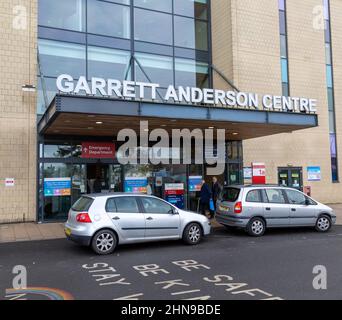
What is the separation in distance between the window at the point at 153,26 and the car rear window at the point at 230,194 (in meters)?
8.57

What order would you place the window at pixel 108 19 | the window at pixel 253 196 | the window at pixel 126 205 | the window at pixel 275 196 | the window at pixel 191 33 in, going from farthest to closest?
the window at pixel 191 33
the window at pixel 108 19
the window at pixel 275 196
the window at pixel 253 196
the window at pixel 126 205

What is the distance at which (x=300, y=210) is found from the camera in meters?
11.1

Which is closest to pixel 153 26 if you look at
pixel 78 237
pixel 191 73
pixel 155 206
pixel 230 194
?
pixel 191 73

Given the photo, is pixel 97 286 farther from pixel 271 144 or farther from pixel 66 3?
pixel 271 144

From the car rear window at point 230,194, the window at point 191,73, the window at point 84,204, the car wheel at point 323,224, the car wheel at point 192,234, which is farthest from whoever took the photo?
the window at point 191,73

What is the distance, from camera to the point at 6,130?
13312 millimetres

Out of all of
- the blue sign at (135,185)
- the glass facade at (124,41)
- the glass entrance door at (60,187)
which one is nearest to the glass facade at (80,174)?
the glass entrance door at (60,187)

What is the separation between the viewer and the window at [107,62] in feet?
49.8

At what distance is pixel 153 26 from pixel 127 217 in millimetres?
10964

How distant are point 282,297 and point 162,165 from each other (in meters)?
10.9

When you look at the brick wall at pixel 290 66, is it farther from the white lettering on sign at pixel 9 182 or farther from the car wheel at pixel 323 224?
the white lettering on sign at pixel 9 182

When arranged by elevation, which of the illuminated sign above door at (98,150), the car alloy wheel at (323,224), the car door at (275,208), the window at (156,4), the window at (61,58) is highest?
the window at (156,4)

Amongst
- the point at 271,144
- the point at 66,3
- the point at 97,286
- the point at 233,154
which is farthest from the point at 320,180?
the point at 97,286

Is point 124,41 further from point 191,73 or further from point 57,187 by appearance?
point 57,187
